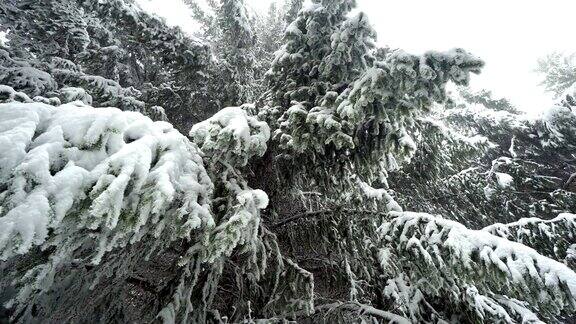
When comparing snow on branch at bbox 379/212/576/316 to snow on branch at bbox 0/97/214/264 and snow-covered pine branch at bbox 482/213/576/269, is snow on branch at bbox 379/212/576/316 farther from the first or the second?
snow on branch at bbox 0/97/214/264

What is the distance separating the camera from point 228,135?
2.42m

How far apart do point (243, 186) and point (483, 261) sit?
1805 mm

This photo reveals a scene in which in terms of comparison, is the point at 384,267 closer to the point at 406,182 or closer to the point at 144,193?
the point at 144,193

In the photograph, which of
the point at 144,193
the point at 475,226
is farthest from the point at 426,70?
the point at 475,226

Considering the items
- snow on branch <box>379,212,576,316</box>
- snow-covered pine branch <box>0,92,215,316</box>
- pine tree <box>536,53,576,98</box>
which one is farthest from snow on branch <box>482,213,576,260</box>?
pine tree <box>536,53,576,98</box>

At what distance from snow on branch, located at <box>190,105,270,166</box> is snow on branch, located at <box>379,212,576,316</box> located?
144 centimetres

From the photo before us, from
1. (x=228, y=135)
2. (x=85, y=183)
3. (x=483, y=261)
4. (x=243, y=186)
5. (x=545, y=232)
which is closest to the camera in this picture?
(x=85, y=183)

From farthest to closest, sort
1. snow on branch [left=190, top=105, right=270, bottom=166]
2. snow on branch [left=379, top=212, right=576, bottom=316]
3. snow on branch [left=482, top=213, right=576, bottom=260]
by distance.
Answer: snow on branch [left=482, top=213, right=576, bottom=260], snow on branch [left=190, top=105, right=270, bottom=166], snow on branch [left=379, top=212, right=576, bottom=316]

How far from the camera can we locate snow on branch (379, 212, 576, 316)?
73.9 inches

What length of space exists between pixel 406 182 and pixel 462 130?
4451mm

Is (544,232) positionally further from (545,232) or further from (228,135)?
(228,135)

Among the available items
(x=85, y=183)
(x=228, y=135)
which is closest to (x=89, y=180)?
(x=85, y=183)

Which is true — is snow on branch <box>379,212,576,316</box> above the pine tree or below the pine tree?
below

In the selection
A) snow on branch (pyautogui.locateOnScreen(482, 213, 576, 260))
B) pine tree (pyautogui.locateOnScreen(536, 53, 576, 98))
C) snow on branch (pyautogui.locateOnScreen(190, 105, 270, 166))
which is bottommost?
snow on branch (pyautogui.locateOnScreen(482, 213, 576, 260))
